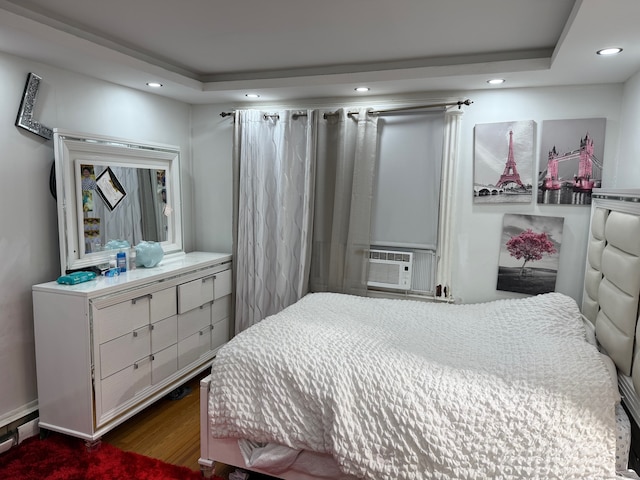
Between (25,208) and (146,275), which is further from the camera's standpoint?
(146,275)

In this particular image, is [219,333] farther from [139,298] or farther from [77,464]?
[77,464]

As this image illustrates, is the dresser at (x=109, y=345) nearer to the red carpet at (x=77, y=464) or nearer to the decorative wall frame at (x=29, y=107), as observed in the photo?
the red carpet at (x=77, y=464)

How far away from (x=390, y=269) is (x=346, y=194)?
0.73 meters

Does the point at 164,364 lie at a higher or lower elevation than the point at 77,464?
higher

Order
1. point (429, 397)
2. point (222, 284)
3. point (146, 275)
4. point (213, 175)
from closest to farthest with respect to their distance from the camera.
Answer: point (429, 397), point (146, 275), point (222, 284), point (213, 175)

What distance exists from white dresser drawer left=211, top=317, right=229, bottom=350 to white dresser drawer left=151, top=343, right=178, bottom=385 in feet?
1.64

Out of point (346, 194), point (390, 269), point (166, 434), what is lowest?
point (166, 434)

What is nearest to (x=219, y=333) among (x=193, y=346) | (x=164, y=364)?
(x=193, y=346)

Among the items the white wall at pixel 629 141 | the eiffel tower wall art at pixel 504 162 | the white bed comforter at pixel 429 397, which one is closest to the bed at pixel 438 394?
the white bed comforter at pixel 429 397

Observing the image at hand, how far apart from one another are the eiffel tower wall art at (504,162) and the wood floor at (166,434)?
262 centimetres

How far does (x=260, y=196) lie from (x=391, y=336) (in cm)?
185

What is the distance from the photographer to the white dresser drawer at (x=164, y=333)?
117 inches

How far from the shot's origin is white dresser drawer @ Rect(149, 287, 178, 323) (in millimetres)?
2945

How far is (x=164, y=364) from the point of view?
310 cm
